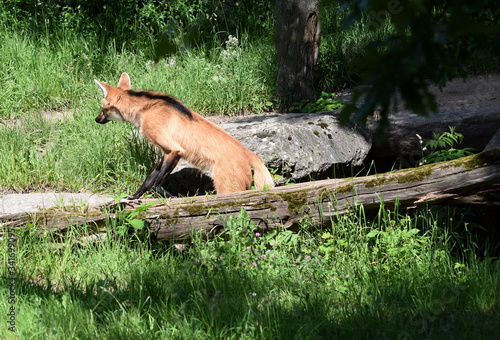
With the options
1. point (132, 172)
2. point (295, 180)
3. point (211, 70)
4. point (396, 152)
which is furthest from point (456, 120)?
point (132, 172)

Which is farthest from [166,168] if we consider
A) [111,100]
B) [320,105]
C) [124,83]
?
[320,105]

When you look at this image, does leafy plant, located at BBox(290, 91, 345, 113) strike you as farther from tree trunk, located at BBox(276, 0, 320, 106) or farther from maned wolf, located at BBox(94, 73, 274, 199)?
maned wolf, located at BBox(94, 73, 274, 199)

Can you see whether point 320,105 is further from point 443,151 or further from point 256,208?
point 256,208

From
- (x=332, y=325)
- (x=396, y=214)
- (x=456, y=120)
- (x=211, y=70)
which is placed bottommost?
(x=332, y=325)

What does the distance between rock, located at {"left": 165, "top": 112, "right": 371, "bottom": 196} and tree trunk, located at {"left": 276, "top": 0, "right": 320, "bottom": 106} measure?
1.28 metres

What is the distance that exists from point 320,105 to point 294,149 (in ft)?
5.98

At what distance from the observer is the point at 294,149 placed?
5.35 metres

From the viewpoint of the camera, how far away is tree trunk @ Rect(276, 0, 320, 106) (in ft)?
22.1

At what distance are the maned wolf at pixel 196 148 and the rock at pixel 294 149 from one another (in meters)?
0.36

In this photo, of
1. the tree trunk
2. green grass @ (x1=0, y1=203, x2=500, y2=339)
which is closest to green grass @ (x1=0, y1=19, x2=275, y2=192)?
the tree trunk

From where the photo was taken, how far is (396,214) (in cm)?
387

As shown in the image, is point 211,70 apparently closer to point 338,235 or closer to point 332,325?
point 338,235

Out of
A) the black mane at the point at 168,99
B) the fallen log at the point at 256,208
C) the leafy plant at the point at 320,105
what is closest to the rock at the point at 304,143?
the leafy plant at the point at 320,105

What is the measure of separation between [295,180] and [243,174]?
0.87m
